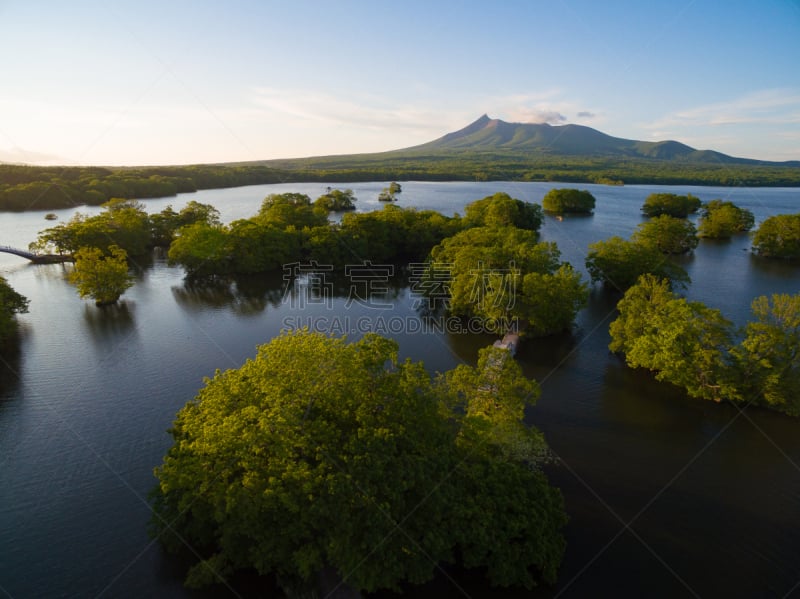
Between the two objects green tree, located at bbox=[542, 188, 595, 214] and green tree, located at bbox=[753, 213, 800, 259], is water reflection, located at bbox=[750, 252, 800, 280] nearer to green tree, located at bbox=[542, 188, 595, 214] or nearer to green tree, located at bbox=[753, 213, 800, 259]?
green tree, located at bbox=[753, 213, 800, 259]

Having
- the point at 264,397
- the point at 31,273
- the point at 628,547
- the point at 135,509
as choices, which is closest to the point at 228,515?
the point at 264,397

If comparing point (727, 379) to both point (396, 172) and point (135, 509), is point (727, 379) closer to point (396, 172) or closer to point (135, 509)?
point (135, 509)

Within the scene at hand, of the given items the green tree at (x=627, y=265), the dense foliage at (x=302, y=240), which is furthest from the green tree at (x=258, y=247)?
the green tree at (x=627, y=265)

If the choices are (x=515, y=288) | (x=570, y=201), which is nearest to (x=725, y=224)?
(x=570, y=201)

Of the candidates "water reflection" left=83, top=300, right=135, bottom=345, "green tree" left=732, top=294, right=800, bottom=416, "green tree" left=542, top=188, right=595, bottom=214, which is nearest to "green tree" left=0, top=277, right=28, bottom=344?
"water reflection" left=83, top=300, right=135, bottom=345

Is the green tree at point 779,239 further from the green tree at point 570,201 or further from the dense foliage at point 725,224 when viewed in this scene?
the green tree at point 570,201

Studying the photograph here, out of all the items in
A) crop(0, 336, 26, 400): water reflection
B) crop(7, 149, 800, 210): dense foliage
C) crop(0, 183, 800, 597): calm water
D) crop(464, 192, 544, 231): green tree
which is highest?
crop(7, 149, 800, 210): dense foliage

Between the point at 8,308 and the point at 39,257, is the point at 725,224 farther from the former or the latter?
the point at 39,257
